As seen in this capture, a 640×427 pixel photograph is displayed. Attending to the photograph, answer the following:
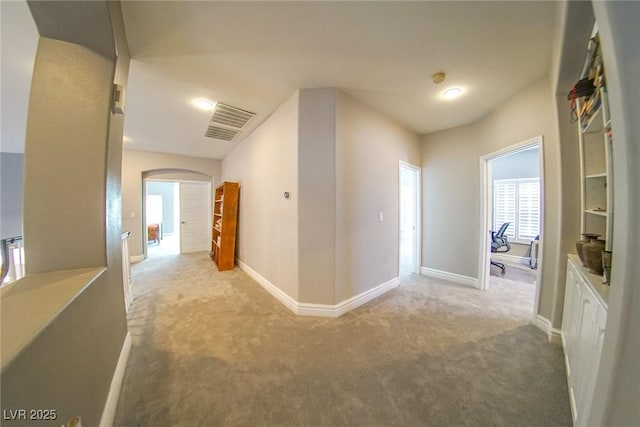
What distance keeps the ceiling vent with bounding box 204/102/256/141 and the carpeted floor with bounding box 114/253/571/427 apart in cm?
255

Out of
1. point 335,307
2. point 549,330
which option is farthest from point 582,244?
point 335,307

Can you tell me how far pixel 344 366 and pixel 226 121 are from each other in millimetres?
3437

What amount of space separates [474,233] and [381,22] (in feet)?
9.94

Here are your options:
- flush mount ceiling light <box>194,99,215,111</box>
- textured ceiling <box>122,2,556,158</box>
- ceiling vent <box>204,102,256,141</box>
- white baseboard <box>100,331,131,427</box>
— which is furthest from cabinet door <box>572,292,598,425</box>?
flush mount ceiling light <box>194,99,215,111</box>

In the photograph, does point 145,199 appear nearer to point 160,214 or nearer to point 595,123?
point 160,214

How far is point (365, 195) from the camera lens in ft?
8.91

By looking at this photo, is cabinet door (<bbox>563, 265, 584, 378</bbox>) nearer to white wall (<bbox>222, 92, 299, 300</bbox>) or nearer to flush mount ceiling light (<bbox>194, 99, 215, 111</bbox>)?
white wall (<bbox>222, 92, 299, 300</bbox>)

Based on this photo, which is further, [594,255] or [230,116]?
[230,116]

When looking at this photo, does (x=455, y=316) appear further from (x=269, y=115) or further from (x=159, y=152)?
(x=159, y=152)

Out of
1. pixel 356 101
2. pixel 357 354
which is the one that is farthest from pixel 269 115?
pixel 357 354

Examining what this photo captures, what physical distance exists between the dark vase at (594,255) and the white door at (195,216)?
676 centimetres

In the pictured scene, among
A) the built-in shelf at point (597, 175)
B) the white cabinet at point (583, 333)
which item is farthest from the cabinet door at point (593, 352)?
the built-in shelf at point (597, 175)

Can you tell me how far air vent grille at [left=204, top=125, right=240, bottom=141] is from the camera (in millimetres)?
3502

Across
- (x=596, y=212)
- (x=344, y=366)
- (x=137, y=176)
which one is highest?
(x=137, y=176)
